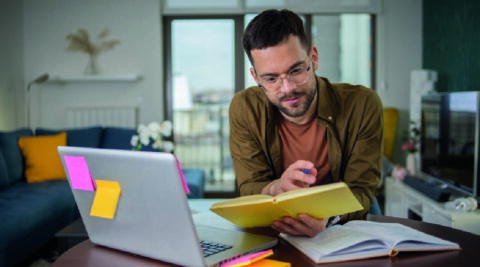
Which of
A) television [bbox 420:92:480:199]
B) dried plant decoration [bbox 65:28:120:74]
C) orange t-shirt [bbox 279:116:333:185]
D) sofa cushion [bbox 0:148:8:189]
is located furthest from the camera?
dried plant decoration [bbox 65:28:120:74]

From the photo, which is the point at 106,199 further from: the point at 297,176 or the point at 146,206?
the point at 297,176

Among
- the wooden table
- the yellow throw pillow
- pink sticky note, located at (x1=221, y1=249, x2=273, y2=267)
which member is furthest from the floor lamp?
pink sticky note, located at (x1=221, y1=249, x2=273, y2=267)

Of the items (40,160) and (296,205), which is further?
(40,160)

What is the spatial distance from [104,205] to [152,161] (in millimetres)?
227

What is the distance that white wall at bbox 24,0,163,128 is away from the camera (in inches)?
225

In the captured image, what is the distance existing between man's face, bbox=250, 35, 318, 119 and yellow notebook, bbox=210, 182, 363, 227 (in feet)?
1.24

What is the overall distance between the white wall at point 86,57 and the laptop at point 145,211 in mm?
4677

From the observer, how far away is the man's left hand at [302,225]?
107 centimetres

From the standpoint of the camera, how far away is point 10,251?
9.41ft

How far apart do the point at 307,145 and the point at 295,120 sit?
85 mm

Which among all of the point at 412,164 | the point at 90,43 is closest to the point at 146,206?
the point at 412,164

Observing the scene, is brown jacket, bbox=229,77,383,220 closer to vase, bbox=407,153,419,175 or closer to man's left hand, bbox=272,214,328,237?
man's left hand, bbox=272,214,328,237

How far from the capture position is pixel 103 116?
5746 mm

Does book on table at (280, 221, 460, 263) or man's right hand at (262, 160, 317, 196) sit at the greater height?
man's right hand at (262, 160, 317, 196)
